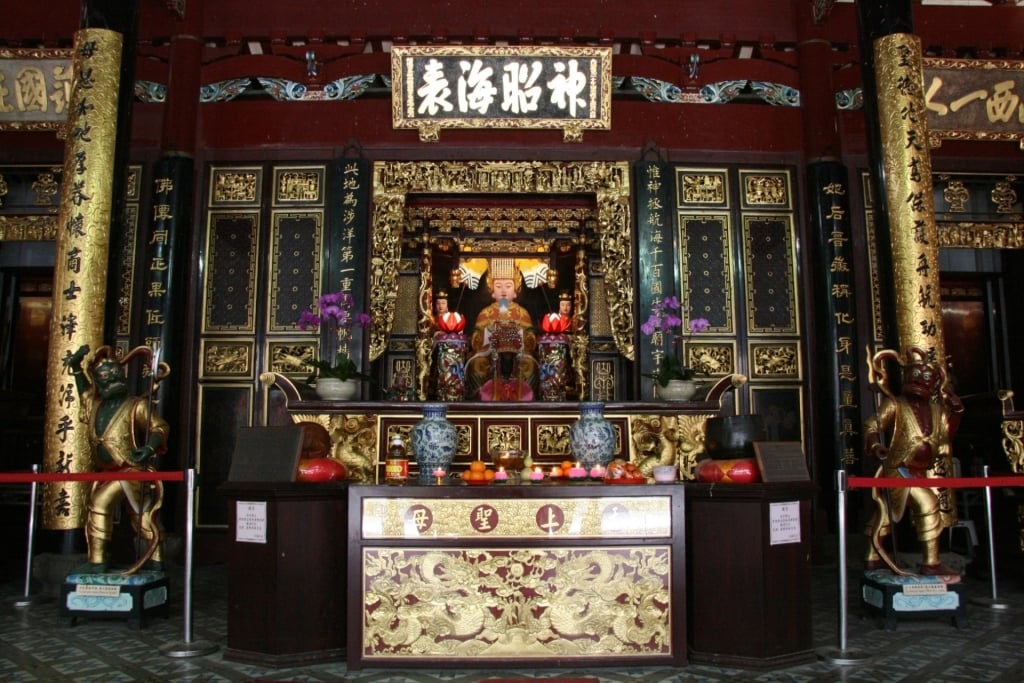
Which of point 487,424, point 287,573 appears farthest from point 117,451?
point 487,424

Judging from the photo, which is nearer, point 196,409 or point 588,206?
point 196,409

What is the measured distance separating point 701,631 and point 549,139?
3923 millimetres

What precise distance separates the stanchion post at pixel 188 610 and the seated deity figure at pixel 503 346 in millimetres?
2649

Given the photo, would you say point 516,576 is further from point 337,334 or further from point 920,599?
point 337,334

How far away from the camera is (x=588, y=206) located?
6.17 meters

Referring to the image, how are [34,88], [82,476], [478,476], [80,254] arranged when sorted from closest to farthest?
[478,476] < [82,476] < [80,254] < [34,88]

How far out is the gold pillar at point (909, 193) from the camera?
14.4ft

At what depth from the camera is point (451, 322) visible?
19.8 ft

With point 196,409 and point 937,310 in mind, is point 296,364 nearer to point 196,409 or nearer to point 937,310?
point 196,409

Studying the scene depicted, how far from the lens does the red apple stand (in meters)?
3.06

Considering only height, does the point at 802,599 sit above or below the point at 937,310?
below

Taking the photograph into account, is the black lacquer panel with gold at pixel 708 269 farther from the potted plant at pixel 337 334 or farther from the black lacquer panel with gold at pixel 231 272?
the black lacquer panel with gold at pixel 231 272

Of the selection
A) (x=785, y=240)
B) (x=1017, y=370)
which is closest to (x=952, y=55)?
(x=785, y=240)

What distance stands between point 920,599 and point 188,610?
3028mm
